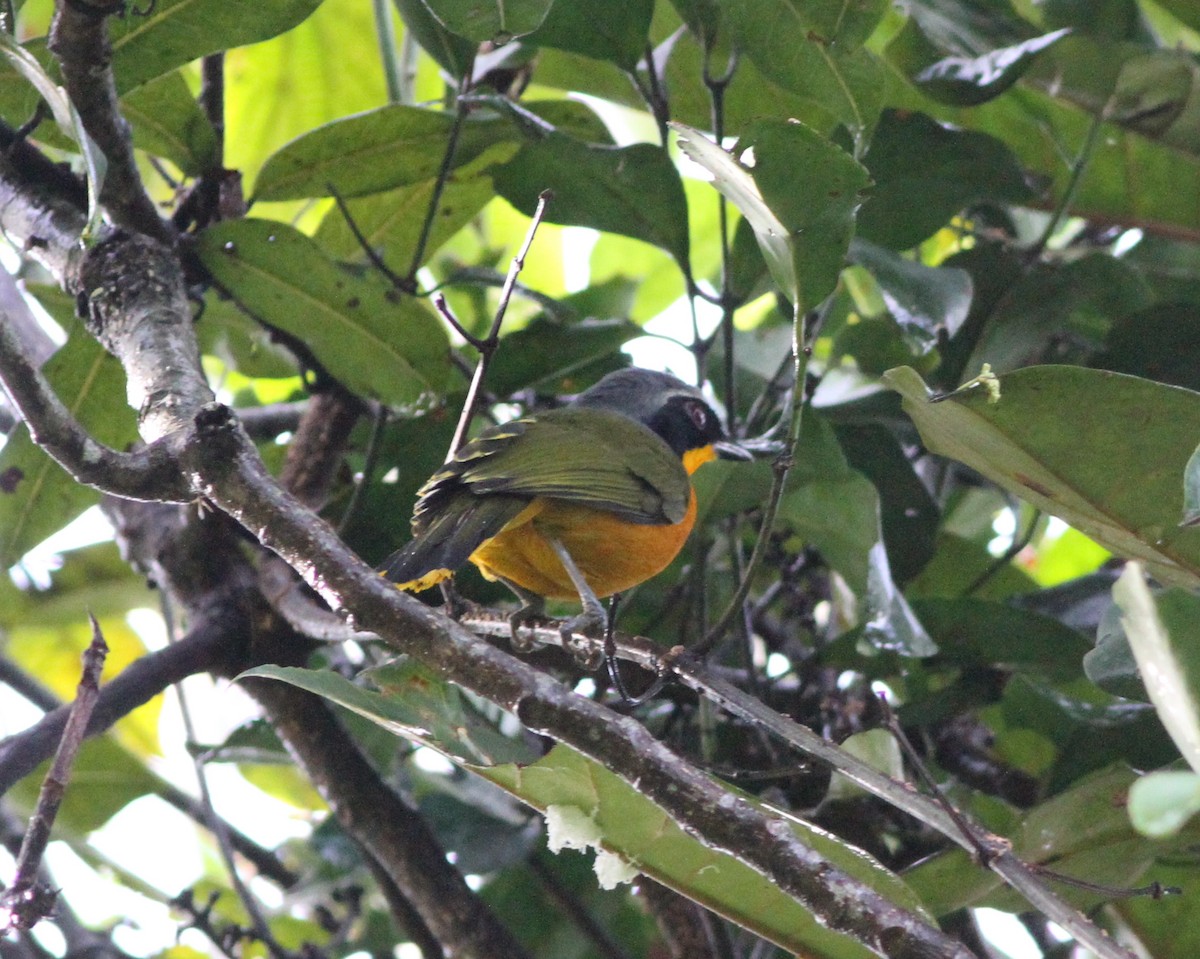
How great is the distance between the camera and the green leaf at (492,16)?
2102mm

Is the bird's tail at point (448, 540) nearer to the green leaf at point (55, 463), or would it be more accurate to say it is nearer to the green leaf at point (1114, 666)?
the green leaf at point (55, 463)

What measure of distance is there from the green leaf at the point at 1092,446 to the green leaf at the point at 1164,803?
0.90 meters

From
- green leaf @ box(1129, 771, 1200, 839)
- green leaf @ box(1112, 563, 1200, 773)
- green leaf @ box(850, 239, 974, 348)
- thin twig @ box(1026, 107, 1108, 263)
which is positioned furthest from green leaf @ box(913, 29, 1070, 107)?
green leaf @ box(1129, 771, 1200, 839)

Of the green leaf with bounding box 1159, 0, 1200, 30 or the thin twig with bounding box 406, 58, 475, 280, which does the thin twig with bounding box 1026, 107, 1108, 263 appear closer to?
the green leaf with bounding box 1159, 0, 1200, 30

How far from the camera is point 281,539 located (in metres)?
1.50

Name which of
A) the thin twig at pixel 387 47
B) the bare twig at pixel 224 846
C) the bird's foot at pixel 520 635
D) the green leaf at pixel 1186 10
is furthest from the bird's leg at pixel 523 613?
Result: the green leaf at pixel 1186 10

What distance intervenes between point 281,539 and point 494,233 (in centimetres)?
280

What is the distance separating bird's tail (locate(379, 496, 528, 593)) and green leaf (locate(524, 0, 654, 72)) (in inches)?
37.0

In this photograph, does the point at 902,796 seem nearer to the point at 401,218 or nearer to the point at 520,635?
the point at 520,635

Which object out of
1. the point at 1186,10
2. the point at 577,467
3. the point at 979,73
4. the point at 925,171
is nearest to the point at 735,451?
the point at 577,467

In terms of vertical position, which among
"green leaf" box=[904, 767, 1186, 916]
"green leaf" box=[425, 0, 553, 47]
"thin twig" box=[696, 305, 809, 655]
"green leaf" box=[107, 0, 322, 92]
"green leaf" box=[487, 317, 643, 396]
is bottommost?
"green leaf" box=[904, 767, 1186, 916]

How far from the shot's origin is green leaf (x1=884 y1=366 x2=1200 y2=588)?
66.9 inches

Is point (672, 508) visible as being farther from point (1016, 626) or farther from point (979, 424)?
point (979, 424)

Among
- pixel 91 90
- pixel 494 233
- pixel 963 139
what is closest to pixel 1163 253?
pixel 963 139
